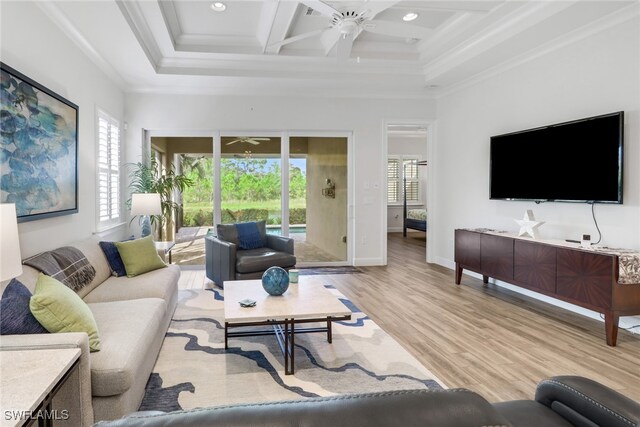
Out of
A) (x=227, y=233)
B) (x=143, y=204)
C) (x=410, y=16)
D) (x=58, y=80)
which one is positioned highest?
(x=410, y=16)

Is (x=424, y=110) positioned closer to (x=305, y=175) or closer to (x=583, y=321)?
(x=305, y=175)

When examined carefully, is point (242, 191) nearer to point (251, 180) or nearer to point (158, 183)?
point (251, 180)

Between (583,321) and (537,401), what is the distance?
116 inches

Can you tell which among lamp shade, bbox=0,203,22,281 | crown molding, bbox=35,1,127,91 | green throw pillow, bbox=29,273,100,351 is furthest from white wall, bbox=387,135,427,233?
lamp shade, bbox=0,203,22,281

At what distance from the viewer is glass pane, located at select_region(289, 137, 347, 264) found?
6586mm

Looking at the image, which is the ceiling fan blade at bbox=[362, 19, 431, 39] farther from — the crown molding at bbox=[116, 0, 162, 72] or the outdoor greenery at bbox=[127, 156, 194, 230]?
the outdoor greenery at bbox=[127, 156, 194, 230]

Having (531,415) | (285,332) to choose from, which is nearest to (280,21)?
(285,332)

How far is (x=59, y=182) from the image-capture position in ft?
11.6

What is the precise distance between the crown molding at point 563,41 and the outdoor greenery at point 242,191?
119 inches

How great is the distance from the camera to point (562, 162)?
13.6 feet

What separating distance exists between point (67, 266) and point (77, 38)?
2374 mm

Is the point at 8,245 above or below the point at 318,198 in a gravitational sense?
below

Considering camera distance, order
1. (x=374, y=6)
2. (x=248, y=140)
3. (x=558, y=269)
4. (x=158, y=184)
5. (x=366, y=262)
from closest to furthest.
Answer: (x=374, y=6)
(x=558, y=269)
(x=158, y=184)
(x=248, y=140)
(x=366, y=262)

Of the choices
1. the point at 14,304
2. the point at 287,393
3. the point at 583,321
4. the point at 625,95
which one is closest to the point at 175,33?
the point at 14,304
